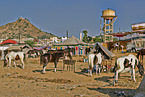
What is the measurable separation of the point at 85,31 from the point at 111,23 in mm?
15888

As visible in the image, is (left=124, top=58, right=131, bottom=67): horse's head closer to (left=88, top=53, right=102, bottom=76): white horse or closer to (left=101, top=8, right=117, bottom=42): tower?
(left=88, top=53, right=102, bottom=76): white horse

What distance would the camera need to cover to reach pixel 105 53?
774 inches

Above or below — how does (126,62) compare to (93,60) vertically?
below

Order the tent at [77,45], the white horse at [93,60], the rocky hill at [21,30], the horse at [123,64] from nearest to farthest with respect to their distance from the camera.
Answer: the horse at [123,64], the white horse at [93,60], the tent at [77,45], the rocky hill at [21,30]

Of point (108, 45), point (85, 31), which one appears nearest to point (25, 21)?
point (85, 31)

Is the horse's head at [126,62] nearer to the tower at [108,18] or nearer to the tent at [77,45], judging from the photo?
the tent at [77,45]

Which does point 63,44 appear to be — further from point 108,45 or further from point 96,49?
point 96,49

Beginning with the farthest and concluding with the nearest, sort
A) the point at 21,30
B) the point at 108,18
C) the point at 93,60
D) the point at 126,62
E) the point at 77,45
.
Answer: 1. the point at 21,30
2. the point at 108,18
3. the point at 77,45
4. the point at 93,60
5. the point at 126,62

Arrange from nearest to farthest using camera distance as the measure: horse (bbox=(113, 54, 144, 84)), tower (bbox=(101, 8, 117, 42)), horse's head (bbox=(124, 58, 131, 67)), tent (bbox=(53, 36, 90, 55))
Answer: horse (bbox=(113, 54, 144, 84)), horse's head (bbox=(124, 58, 131, 67)), tent (bbox=(53, 36, 90, 55)), tower (bbox=(101, 8, 117, 42))

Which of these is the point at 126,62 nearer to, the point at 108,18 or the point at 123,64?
the point at 123,64

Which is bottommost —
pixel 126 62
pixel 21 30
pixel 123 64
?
pixel 123 64

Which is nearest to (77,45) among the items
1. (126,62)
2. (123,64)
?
(126,62)

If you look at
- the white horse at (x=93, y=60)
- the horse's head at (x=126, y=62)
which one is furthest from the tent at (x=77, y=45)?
the horse's head at (x=126, y=62)

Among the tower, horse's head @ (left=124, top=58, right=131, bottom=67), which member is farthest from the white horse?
the tower
